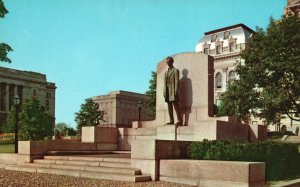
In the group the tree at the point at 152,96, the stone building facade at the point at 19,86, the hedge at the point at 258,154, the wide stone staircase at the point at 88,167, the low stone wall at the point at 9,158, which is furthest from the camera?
the stone building facade at the point at 19,86

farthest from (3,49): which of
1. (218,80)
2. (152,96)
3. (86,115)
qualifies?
(218,80)

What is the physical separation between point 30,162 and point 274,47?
30.0m

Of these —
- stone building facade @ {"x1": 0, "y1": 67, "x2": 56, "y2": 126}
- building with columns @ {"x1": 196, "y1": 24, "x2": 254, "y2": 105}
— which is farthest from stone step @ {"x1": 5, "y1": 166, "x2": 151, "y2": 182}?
stone building facade @ {"x1": 0, "y1": 67, "x2": 56, "y2": 126}

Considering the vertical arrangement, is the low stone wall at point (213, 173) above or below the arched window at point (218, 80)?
below

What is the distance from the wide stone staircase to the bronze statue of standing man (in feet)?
15.4

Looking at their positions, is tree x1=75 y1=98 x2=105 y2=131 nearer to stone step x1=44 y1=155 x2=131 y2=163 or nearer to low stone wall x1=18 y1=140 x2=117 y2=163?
low stone wall x1=18 y1=140 x2=117 y2=163

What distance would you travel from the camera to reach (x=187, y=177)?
1080cm

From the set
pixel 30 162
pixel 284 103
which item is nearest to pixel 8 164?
pixel 30 162

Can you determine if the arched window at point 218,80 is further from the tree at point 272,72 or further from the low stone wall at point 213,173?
the low stone wall at point 213,173

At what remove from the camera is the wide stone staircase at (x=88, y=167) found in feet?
37.6

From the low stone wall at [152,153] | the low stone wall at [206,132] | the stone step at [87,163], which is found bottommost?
the stone step at [87,163]

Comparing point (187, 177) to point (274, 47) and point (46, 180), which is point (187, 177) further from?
point (274, 47)

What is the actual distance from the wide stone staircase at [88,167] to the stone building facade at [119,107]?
10084cm

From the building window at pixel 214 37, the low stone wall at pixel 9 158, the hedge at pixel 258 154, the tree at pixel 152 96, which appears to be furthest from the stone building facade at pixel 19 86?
the hedge at pixel 258 154
